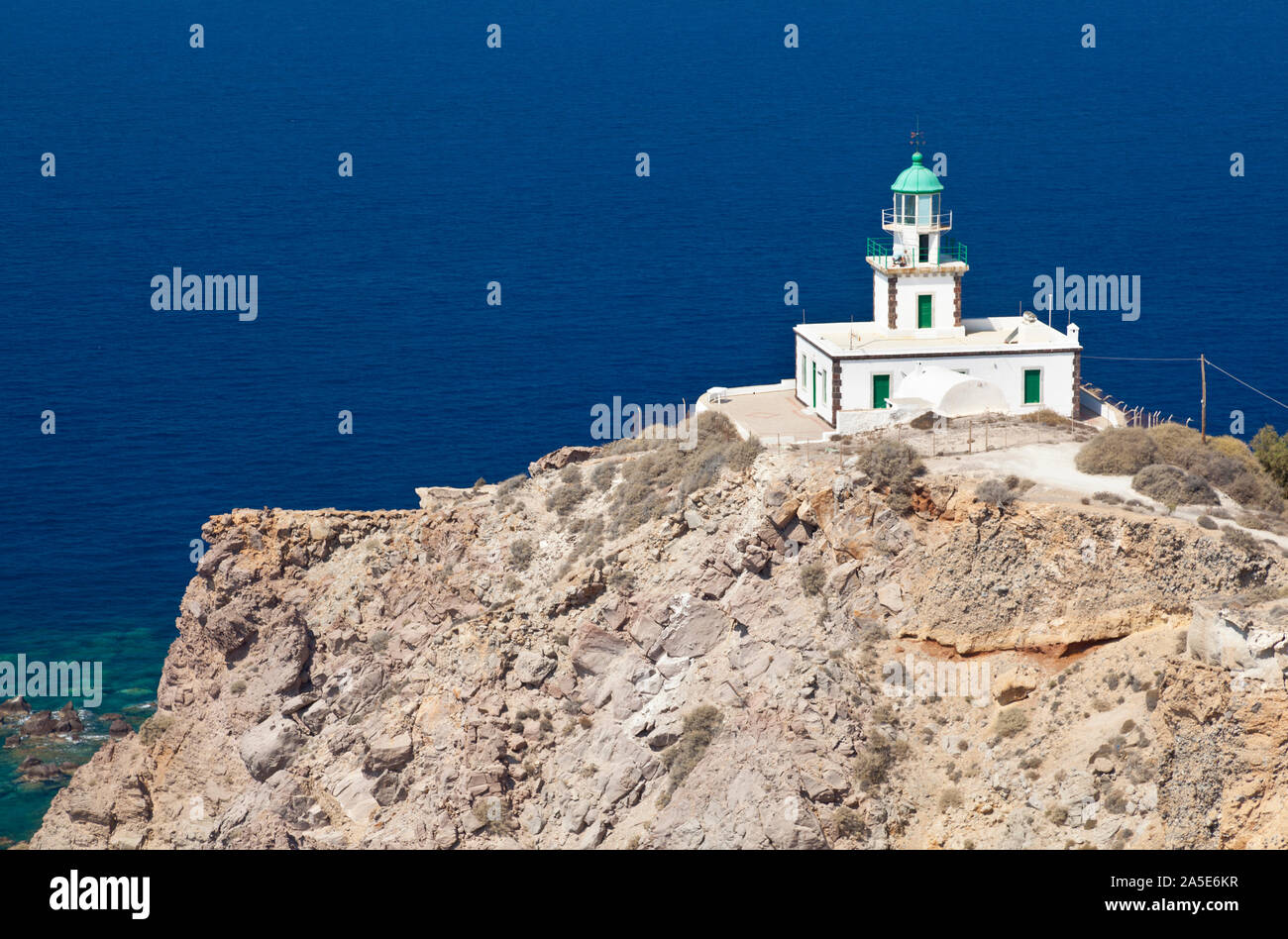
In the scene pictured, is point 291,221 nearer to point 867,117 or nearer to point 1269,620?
point 867,117

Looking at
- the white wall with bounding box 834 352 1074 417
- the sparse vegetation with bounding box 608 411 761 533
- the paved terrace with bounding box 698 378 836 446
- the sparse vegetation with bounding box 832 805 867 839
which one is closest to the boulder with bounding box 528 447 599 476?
the sparse vegetation with bounding box 608 411 761 533

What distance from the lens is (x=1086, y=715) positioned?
4966 cm

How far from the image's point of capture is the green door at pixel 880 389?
65750mm

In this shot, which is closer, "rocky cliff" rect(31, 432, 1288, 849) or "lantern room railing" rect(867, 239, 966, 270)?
"rocky cliff" rect(31, 432, 1288, 849)

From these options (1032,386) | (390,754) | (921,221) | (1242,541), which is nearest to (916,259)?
(921,221)

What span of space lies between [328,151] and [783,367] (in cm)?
8410

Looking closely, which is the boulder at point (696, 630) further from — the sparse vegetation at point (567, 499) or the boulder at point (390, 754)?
the sparse vegetation at point (567, 499)

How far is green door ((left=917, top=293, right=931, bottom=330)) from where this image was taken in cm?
6906

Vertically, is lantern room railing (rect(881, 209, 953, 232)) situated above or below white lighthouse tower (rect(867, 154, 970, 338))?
above

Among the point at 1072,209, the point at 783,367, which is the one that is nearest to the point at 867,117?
the point at 1072,209

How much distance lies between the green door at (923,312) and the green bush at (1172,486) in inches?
593

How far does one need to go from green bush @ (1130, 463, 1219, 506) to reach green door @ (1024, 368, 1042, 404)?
34.5ft

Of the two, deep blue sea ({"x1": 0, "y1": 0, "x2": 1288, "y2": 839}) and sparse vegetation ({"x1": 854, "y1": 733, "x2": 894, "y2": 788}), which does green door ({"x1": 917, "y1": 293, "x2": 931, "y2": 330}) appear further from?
deep blue sea ({"x1": 0, "y1": 0, "x2": 1288, "y2": 839})

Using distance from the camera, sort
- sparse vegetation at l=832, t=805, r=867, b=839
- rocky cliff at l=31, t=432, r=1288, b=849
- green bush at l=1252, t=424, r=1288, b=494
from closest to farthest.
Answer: rocky cliff at l=31, t=432, r=1288, b=849
sparse vegetation at l=832, t=805, r=867, b=839
green bush at l=1252, t=424, r=1288, b=494
